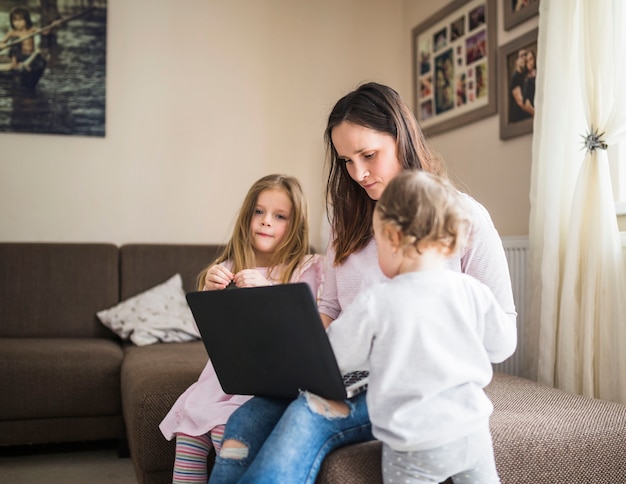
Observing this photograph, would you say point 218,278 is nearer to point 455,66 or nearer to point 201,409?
point 201,409

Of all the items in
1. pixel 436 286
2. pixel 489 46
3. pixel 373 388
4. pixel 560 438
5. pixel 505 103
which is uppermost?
pixel 489 46

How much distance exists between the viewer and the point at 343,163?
165 centimetres

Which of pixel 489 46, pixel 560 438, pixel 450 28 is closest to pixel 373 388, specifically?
pixel 560 438

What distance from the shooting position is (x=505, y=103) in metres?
2.91

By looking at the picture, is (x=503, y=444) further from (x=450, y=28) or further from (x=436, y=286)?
(x=450, y=28)

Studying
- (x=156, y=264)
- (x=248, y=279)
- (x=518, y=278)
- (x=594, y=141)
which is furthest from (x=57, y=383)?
(x=594, y=141)

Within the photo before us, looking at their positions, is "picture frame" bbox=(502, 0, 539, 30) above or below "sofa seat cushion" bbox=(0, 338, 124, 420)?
above

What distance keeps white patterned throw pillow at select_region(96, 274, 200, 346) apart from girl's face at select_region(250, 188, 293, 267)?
43.6 inches

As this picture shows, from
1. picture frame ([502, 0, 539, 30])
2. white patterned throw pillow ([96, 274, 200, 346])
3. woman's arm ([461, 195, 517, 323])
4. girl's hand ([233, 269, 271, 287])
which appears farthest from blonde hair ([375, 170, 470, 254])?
white patterned throw pillow ([96, 274, 200, 346])

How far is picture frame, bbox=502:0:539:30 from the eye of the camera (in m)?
2.74

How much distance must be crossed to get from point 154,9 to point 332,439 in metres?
2.87

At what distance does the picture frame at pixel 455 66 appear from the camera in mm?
3055

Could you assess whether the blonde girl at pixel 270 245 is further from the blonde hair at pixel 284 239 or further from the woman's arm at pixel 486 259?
the woman's arm at pixel 486 259

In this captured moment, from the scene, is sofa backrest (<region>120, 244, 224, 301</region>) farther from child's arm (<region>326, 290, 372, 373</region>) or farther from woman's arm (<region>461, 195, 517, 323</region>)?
child's arm (<region>326, 290, 372, 373</region>)
